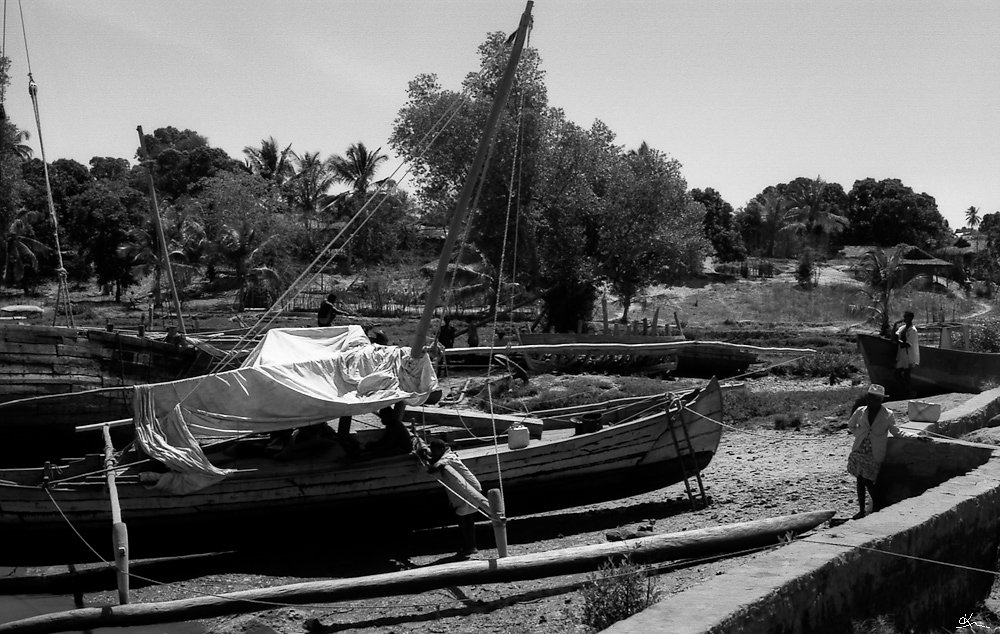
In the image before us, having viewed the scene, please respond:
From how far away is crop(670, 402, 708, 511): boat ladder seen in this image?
43.4 feet

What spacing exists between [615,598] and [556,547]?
5.18 meters

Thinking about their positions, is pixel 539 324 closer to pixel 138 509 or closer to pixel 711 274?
pixel 711 274

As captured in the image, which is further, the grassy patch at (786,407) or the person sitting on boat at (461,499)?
the grassy patch at (786,407)

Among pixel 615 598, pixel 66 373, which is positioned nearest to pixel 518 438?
pixel 615 598

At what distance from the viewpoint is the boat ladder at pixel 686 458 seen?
1322 centimetres

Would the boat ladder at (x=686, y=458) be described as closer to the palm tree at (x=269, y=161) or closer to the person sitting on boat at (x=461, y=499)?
the person sitting on boat at (x=461, y=499)

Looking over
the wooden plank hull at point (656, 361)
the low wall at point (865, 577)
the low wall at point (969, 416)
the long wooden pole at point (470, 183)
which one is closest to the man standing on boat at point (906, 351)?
the low wall at point (969, 416)

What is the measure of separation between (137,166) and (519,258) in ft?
161

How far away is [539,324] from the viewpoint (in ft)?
129

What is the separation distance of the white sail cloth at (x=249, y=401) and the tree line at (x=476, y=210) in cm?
288

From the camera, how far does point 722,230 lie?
6188 centimetres

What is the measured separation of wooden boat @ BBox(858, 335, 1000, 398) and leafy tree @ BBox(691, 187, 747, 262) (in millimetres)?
39064

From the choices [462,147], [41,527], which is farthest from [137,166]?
[41,527]

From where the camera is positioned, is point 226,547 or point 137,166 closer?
point 226,547
